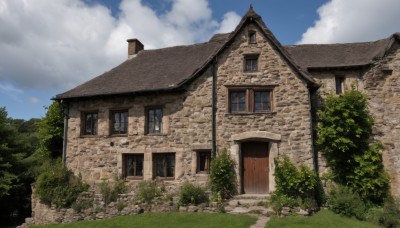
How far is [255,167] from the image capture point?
1548 cm

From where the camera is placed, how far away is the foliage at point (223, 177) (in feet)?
47.9

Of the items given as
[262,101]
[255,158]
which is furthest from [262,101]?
[255,158]

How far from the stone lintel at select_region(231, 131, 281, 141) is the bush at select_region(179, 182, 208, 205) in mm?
2948

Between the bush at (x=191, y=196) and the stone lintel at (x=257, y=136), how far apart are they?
116 inches

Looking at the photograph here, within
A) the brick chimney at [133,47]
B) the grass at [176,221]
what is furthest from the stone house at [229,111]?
the brick chimney at [133,47]

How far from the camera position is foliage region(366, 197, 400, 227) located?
42.3ft

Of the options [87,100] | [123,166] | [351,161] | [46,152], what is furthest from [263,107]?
[46,152]

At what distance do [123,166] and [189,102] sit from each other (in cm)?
479

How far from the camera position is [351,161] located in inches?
600

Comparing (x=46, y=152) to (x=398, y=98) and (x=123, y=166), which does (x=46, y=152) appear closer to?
(x=123, y=166)

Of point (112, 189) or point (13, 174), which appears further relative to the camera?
point (13, 174)

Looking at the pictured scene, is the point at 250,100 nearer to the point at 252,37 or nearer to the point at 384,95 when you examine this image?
the point at 252,37

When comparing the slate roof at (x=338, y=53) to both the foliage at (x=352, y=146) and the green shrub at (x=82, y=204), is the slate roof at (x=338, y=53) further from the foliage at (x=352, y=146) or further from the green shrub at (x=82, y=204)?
the green shrub at (x=82, y=204)

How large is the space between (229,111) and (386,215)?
25.4ft
